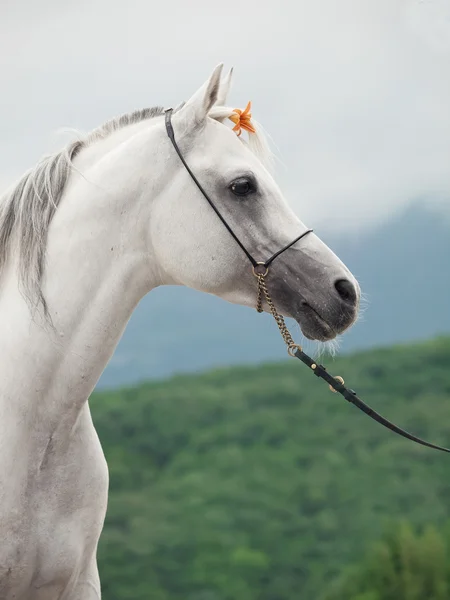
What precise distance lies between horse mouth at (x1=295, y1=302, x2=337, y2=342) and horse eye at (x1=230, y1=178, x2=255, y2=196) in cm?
26

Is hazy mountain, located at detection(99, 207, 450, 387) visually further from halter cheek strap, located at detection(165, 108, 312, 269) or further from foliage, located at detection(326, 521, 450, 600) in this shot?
halter cheek strap, located at detection(165, 108, 312, 269)

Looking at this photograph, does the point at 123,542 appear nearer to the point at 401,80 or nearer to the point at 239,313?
the point at 239,313

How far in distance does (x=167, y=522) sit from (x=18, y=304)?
289 centimetres

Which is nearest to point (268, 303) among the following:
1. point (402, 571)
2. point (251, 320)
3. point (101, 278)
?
point (101, 278)

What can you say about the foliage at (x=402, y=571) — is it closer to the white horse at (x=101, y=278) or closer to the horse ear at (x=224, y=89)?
the white horse at (x=101, y=278)

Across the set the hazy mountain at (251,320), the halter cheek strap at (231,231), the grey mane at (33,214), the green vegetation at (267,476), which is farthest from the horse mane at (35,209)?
the hazy mountain at (251,320)

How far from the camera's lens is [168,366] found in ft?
15.9

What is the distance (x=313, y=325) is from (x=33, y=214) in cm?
62

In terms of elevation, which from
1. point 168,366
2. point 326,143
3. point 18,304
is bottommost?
point 168,366

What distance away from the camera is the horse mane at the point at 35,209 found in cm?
166

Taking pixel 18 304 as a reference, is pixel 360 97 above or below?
below

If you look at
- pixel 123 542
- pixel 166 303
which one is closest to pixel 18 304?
pixel 123 542

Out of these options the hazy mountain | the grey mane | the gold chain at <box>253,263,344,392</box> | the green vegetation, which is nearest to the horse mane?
the grey mane

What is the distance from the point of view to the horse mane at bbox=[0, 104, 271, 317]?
1.66m
